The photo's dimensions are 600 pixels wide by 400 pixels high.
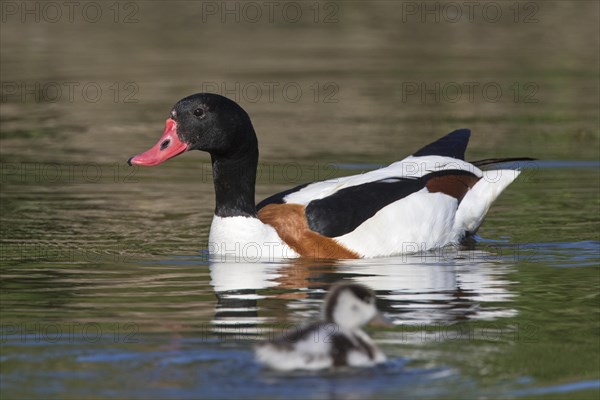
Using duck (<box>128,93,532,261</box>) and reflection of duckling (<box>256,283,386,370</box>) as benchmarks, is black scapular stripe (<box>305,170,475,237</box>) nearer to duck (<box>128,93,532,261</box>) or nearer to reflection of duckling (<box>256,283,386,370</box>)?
duck (<box>128,93,532,261</box>)

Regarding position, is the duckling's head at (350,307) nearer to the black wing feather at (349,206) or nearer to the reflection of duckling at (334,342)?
the reflection of duckling at (334,342)

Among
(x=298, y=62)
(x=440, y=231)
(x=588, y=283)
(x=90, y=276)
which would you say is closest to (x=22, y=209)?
(x=90, y=276)

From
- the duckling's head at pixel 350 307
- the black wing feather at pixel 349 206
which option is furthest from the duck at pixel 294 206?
the duckling's head at pixel 350 307

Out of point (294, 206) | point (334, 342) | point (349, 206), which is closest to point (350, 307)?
point (334, 342)

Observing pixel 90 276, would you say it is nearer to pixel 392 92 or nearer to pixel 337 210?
pixel 337 210

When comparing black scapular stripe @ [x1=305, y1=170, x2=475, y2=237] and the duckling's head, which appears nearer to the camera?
the duckling's head

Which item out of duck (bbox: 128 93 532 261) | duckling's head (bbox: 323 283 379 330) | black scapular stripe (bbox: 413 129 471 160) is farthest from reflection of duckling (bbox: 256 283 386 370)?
black scapular stripe (bbox: 413 129 471 160)

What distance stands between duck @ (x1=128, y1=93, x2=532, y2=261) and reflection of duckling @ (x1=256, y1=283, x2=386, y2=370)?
341 cm

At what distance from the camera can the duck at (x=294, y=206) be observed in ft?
34.0

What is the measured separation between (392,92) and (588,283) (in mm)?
10638

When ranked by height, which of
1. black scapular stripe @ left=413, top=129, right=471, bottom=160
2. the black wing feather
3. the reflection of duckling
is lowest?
the reflection of duckling

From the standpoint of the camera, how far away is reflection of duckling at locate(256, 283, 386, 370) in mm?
6730

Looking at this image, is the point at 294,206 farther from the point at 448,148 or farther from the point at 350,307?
the point at 350,307

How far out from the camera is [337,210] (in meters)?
10.6
